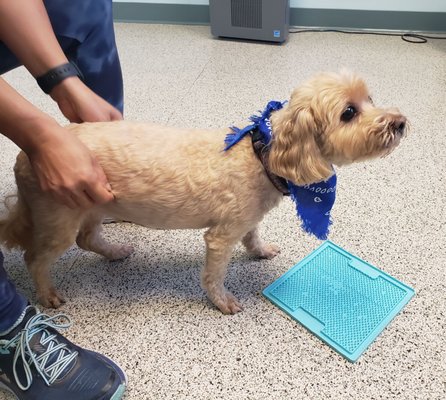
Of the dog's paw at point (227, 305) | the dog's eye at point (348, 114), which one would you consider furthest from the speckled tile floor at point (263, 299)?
the dog's eye at point (348, 114)

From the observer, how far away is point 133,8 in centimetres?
272

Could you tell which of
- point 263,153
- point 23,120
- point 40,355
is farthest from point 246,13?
point 40,355

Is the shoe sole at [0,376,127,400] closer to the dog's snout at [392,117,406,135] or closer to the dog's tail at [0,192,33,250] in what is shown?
the dog's tail at [0,192,33,250]

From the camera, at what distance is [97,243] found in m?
1.08

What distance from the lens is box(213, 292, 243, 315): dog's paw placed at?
0.97 m

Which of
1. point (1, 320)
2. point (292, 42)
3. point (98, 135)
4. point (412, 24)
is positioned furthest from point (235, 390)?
point (412, 24)

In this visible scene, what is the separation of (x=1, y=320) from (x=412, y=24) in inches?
97.9

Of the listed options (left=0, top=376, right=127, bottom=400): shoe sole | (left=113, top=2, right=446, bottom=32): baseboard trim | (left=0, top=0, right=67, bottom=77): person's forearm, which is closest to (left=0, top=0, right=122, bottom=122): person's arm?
(left=0, top=0, right=67, bottom=77): person's forearm

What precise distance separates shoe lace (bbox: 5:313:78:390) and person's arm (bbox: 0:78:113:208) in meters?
0.27

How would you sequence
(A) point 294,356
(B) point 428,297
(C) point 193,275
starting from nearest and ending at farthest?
(A) point 294,356, (B) point 428,297, (C) point 193,275

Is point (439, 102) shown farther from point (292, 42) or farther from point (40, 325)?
point (40, 325)

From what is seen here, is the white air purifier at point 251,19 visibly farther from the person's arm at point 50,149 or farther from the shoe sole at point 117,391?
the shoe sole at point 117,391

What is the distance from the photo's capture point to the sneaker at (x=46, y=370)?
773 millimetres

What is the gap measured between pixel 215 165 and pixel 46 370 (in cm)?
50
